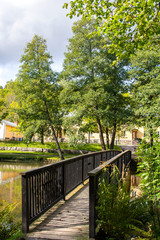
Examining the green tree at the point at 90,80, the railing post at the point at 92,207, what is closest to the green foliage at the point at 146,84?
the green tree at the point at 90,80

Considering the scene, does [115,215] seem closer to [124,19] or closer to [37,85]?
[124,19]

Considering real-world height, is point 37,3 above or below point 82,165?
above

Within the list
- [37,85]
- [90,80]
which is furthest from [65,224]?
[90,80]

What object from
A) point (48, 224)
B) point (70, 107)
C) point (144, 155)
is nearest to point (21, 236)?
point (48, 224)

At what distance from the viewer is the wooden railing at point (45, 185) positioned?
12.7 feet

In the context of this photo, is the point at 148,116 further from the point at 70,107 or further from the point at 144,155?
the point at 144,155

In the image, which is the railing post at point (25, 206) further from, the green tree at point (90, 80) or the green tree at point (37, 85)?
the green tree at point (37, 85)

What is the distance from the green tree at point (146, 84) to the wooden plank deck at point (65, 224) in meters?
16.6

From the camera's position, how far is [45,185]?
15.4 ft

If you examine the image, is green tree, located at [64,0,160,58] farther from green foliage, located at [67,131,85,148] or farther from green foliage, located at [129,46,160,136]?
green foliage, located at [67,131,85,148]

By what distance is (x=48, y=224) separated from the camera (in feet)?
13.8

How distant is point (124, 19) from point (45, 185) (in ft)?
21.6

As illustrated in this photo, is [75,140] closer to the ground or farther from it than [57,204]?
farther from it

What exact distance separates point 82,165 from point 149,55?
18055mm
